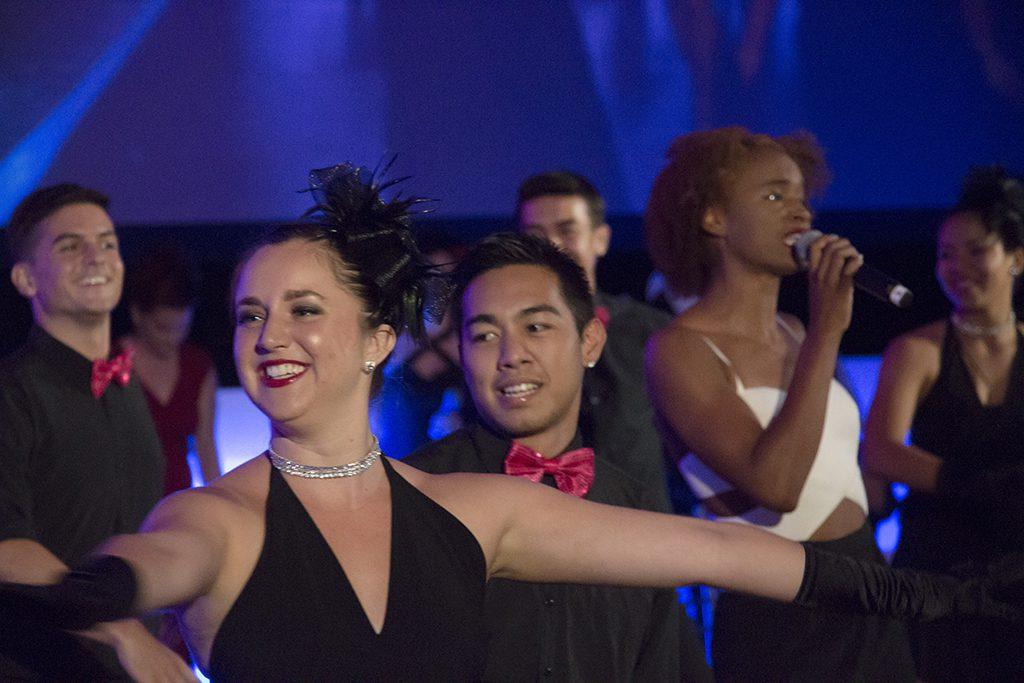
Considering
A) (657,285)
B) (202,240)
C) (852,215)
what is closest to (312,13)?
(202,240)

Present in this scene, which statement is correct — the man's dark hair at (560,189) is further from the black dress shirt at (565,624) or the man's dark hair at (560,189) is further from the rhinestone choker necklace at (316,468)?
the rhinestone choker necklace at (316,468)

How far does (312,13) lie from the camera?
4703 mm

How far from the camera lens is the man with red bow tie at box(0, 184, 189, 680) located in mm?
2709

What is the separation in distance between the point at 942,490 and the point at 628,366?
1017 millimetres

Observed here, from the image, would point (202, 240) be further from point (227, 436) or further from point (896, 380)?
point (896, 380)

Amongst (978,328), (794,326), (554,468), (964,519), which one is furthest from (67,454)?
(978,328)

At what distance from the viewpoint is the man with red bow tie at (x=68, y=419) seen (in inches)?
107

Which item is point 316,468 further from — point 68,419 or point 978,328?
point 978,328

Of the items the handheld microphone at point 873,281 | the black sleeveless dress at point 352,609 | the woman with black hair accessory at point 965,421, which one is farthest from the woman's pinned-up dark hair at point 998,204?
the black sleeveless dress at point 352,609

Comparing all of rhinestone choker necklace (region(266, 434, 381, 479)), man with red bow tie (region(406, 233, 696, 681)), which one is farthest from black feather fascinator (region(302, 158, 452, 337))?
man with red bow tie (region(406, 233, 696, 681))

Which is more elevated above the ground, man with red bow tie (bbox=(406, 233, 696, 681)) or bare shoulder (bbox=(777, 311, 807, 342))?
bare shoulder (bbox=(777, 311, 807, 342))

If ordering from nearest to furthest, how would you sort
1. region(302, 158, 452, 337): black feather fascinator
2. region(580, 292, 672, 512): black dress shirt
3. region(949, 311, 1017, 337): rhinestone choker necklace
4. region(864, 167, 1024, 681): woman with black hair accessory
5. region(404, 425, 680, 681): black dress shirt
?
region(302, 158, 452, 337): black feather fascinator
region(404, 425, 680, 681): black dress shirt
region(864, 167, 1024, 681): woman with black hair accessory
region(949, 311, 1017, 337): rhinestone choker necklace
region(580, 292, 672, 512): black dress shirt

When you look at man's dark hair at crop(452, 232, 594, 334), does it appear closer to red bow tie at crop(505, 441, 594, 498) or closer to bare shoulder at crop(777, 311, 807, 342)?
red bow tie at crop(505, 441, 594, 498)

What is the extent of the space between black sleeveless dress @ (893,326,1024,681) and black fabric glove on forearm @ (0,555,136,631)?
2.41 m
